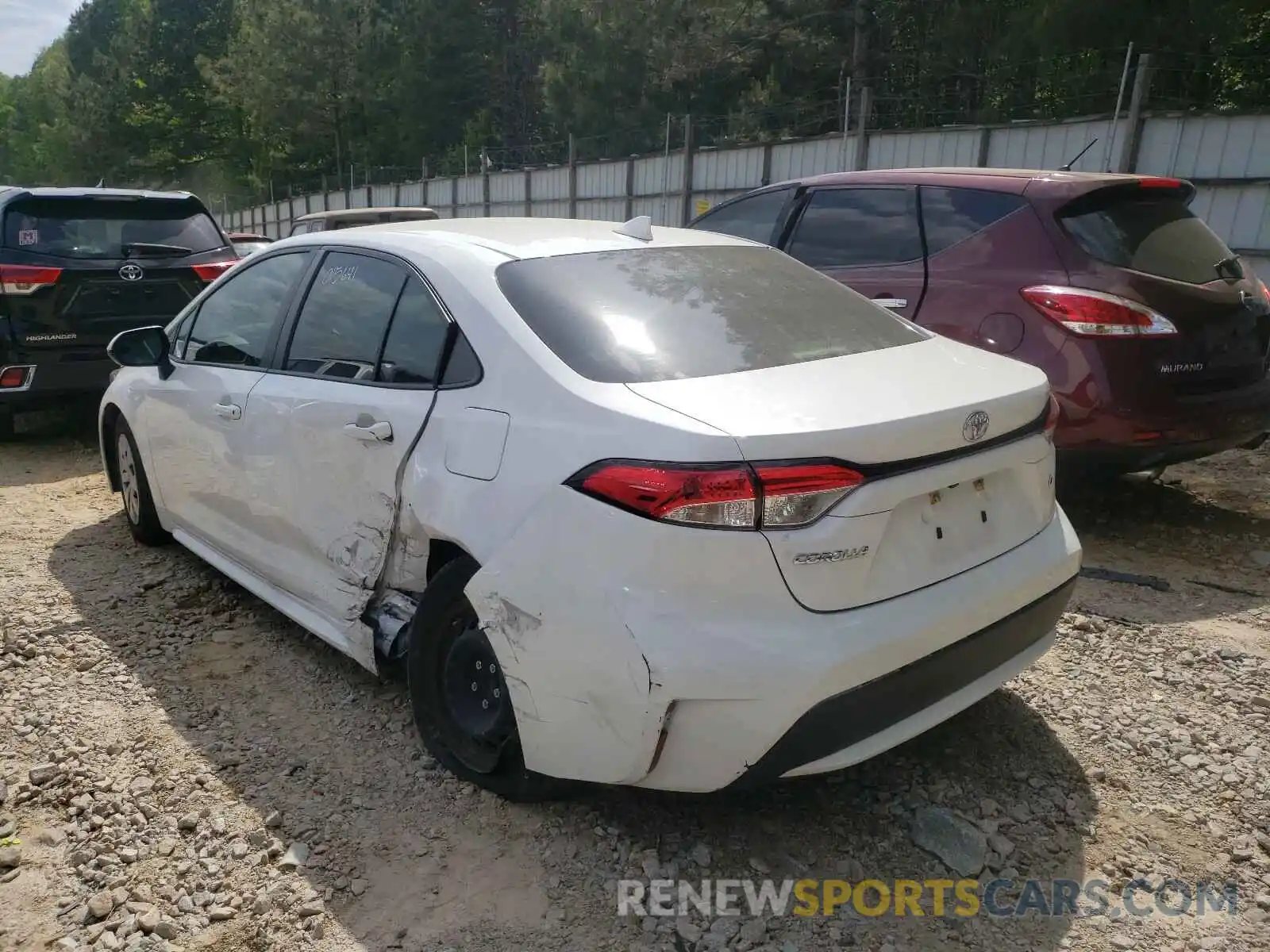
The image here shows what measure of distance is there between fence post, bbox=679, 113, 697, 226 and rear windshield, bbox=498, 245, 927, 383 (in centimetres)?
1323

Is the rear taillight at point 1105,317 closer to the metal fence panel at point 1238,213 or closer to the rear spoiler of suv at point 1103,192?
the rear spoiler of suv at point 1103,192

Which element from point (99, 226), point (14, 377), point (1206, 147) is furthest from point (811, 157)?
point (14, 377)

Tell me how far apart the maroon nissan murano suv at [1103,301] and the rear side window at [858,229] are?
3 centimetres

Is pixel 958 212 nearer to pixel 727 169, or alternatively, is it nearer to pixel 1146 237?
pixel 1146 237

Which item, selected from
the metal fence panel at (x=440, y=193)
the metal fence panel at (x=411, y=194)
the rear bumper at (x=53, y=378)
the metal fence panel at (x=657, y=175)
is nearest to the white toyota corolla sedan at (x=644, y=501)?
the rear bumper at (x=53, y=378)

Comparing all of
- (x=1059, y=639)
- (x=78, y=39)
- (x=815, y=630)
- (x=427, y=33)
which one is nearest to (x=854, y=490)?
(x=815, y=630)

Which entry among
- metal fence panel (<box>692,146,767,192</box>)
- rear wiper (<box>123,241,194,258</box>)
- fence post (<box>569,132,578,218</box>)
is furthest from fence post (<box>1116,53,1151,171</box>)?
fence post (<box>569,132,578,218</box>)

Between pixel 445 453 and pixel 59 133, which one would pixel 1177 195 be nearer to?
pixel 445 453

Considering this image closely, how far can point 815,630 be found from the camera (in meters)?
2.09

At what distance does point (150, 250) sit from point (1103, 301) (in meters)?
6.22

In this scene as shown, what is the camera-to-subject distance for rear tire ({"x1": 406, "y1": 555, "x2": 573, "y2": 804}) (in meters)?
2.56

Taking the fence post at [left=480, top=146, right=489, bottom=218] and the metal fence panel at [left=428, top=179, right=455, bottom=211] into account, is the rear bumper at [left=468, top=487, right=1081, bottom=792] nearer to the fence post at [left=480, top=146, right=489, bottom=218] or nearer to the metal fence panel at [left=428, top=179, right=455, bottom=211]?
the fence post at [left=480, top=146, right=489, bottom=218]

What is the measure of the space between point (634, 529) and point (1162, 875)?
160 cm

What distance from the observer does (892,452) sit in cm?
216
